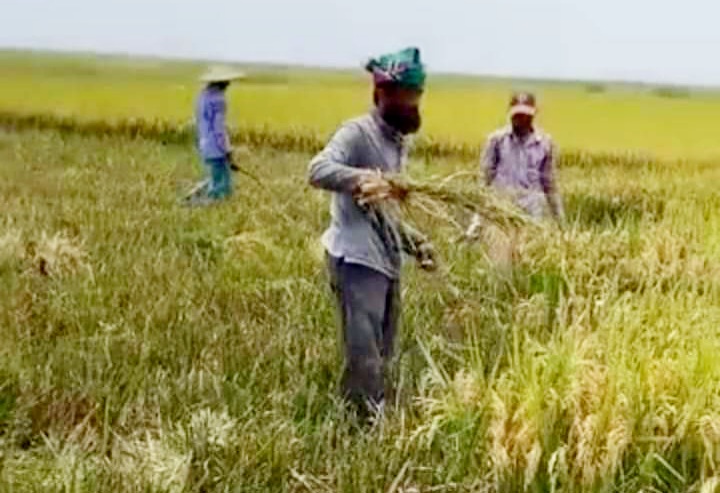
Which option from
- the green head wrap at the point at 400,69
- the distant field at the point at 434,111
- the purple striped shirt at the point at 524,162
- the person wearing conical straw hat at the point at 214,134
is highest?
the green head wrap at the point at 400,69

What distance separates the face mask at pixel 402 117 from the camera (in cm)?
Answer: 469

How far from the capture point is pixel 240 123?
2062 centimetres

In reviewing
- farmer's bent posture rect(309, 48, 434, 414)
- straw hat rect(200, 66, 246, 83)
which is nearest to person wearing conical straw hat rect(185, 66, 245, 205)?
straw hat rect(200, 66, 246, 83)

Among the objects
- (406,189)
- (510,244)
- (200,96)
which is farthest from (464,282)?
(200,96)

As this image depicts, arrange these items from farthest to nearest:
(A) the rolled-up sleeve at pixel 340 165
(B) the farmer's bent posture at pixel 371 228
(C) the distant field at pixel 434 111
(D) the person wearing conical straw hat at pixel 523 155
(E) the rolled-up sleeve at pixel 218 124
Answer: (C) the distant field at pixel 434 111
(E) the rolled-up sleeve at pixel 218 124
(D) the person wearing conical straw hat at pixel 523 155
(B) the farmer's bent posture at pixel 371 228
(A) the rolled-up sleeve at pixel 340 165

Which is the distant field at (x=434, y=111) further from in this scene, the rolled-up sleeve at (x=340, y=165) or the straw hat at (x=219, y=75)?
the rolled-up sleeve at (x=340, y=165)

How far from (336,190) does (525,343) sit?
86 cm

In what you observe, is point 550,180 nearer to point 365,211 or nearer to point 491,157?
point 491,157

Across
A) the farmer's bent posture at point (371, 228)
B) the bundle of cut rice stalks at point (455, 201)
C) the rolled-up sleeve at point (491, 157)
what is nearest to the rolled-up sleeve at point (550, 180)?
the rolled-up sleeve at point (491, 157)

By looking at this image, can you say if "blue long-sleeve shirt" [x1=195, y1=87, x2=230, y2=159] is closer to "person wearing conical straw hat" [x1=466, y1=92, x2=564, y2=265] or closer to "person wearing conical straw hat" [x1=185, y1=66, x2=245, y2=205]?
"person wearing conical straw hat" [x1=185, y1=66, x2=245, y2=205]

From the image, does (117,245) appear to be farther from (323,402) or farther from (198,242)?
(323,402)

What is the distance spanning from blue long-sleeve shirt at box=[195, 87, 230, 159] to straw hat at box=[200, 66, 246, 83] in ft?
0.31

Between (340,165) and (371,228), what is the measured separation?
0.29 meters

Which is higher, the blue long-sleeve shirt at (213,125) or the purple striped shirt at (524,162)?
the purple striped shirt at (524,162)
